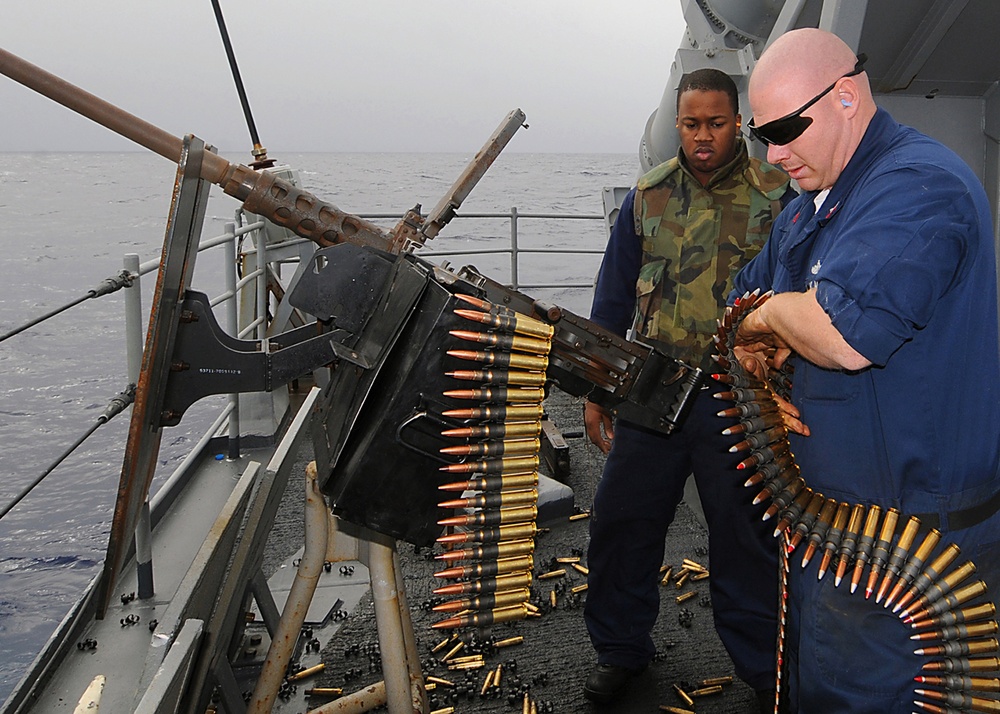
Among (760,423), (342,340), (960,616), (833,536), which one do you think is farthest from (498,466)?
(960,616)

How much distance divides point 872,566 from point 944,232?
90 centimetres

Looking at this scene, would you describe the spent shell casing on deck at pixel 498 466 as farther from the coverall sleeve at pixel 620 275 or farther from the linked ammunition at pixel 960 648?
the coverall sleeve at pixel 620 275

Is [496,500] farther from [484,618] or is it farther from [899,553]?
[899,553]

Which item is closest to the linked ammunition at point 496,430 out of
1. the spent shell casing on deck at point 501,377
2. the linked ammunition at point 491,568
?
the spent shell casing on deck at point 501,377

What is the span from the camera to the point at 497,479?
255cm

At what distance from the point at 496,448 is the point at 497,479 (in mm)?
93

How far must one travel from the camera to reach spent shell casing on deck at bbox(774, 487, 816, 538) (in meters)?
2.58

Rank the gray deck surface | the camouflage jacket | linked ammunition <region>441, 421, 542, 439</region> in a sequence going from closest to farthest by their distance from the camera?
linked ammunition <region>441, 421, 542, 439</region> → the camouflage jacket → the gray deck surface

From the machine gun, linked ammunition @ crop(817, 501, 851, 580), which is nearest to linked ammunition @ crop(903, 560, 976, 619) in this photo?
linked ammunition @ crop(817, 501, 851, 580)

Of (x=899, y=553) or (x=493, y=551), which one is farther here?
(x=493, y=551)

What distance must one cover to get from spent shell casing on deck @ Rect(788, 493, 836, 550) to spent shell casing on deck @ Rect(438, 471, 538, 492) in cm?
77

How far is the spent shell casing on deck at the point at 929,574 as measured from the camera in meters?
2.24

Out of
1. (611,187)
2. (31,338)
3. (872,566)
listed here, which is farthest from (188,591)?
(31,338)

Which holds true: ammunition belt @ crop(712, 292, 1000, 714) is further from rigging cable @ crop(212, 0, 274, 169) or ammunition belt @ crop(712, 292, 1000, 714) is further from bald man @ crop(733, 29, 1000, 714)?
rigging cable @ crop(212, 0, 274, 169)
